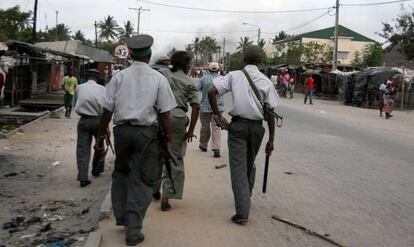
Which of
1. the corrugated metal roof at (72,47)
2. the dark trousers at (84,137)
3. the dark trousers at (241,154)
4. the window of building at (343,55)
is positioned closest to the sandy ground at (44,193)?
the dark trousers at (84,137)

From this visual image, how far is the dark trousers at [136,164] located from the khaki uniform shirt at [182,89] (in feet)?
4.20

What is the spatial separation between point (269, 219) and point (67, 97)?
1411cm

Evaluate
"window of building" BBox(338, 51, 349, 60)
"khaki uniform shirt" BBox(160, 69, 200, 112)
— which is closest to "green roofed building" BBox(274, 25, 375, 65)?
"window of building" BBox(338, 51, 349, 60)

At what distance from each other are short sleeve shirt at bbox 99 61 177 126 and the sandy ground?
1.53 metres

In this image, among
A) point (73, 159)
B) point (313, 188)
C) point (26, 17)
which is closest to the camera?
point (313, 188)

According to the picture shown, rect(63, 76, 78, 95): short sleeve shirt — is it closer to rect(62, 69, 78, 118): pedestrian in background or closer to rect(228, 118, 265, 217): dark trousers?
rect(62, 69, 78, 118): pedestrian in background

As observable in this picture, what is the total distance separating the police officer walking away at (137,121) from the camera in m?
4.64

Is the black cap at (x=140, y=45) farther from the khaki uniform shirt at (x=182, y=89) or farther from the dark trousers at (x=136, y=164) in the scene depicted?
the khaki uniform shirt at (x=182, y=89)

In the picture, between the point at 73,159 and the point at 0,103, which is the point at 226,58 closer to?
the point at 0,103

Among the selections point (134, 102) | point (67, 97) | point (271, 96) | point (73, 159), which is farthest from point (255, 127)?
point (67, 97)

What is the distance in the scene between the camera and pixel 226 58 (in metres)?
110

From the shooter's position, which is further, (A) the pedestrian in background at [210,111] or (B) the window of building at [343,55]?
(B) the window of building at [343,55]

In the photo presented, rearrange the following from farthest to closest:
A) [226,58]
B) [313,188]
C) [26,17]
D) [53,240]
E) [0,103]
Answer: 1. [226,58]
2. [26,17]
3. [0,103]
4. [313,188]
5. [53,240]

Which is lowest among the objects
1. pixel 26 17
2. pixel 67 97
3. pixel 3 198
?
pixel 3 198
